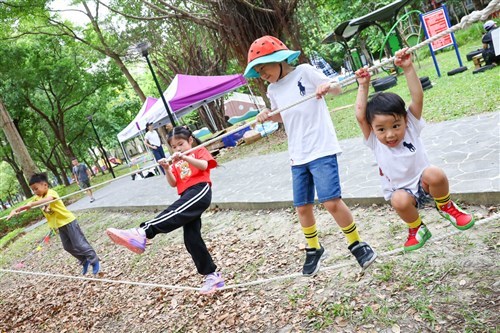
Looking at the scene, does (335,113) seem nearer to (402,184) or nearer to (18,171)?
(402,184)

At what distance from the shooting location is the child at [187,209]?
3.36m

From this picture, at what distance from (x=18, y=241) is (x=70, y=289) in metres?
7.71

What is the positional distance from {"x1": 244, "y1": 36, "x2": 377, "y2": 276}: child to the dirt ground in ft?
1.15

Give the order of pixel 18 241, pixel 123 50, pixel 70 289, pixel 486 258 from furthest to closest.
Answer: pixel 123 50 → pixel 18 241 → pixel 70 289 → pixel 486 258

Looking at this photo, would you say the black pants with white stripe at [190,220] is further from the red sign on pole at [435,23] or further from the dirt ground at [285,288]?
the red sign on pole at [435,23]

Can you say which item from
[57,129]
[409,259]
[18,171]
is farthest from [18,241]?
[18,171]

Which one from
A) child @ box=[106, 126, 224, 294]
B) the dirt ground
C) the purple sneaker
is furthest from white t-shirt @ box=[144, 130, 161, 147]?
the purple sneaker

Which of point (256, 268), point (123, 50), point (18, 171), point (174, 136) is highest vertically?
point (123, 50)

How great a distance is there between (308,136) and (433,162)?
247 centimetres

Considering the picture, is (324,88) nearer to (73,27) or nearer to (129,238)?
(129,238)

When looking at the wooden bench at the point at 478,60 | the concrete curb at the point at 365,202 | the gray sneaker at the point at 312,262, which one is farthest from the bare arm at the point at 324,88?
the wooden bench at the point at 478,60

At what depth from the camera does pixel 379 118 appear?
2330 millimetres

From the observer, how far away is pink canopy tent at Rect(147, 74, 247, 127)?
12781 mm

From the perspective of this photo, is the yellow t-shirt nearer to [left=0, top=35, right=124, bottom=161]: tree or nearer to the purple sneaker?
the purple sneaker
